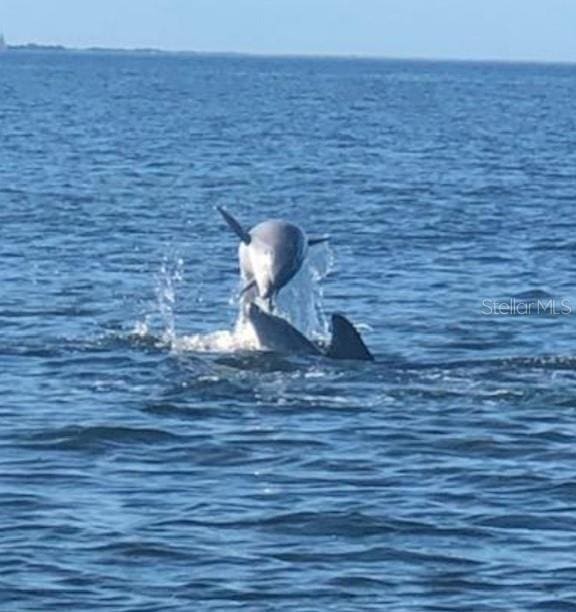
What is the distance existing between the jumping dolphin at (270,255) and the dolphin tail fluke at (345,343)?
37.9 inches

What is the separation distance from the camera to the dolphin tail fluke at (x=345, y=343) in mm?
24233

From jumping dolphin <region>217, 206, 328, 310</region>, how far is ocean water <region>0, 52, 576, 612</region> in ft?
2.69

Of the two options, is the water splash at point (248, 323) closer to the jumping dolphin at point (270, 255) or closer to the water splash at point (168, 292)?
the water splash at point (168, 292)

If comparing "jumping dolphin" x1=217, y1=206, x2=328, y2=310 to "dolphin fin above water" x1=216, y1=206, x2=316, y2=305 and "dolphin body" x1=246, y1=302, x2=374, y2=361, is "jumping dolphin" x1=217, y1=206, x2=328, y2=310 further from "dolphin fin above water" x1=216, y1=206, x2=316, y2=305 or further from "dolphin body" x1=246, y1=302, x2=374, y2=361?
"dolphin body" x1=246, y1=302, x2=374, y2=361

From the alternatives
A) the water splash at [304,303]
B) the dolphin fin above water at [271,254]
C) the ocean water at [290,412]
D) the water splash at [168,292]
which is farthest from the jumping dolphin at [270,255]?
the water splash at [168,292]

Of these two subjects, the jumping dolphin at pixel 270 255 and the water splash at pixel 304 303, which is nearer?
the jumping dolphin at pixel 270 255

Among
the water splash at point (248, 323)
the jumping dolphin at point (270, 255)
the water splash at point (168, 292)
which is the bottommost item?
the water splash at point (168, 292)

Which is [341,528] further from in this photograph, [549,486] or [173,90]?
[173,90]

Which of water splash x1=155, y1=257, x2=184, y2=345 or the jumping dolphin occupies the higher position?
the jumping dolphin

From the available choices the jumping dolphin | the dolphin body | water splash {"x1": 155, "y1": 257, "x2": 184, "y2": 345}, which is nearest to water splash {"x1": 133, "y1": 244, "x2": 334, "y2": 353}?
water splash {"x1": 155, "y1": 257, "x2": 184, "y2": 345}

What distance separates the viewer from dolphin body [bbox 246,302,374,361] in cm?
2430

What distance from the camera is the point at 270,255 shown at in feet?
82.3

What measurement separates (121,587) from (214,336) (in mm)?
11225

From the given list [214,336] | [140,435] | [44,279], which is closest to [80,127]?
[44,279]
